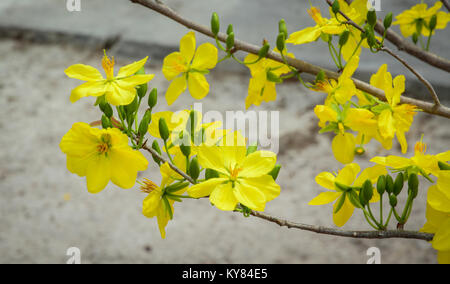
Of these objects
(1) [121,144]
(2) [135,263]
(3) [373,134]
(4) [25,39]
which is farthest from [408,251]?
(4) [25,39]

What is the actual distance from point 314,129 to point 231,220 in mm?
611

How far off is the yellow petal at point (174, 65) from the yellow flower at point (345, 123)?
0.18 meters

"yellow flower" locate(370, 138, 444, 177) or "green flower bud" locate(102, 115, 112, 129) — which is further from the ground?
"green flower bud" locate(102, 115, 112, 129)

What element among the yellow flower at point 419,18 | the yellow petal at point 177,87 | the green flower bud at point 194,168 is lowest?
the green flower bud at point 194,168

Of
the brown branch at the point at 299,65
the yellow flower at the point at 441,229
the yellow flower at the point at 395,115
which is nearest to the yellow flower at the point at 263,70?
the brown branch at the point at 299,65

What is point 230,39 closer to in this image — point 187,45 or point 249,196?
point 187,45

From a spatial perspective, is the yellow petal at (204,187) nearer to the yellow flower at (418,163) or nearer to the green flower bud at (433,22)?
the yellow flower at (418,163)

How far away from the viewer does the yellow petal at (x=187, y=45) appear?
591mm

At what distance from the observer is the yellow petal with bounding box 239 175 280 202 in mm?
466

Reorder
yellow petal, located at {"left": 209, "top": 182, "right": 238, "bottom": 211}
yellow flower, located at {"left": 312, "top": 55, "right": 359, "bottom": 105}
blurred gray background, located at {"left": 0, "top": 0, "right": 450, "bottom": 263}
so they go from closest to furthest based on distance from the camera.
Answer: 1. yellow petal, located at {"left": 209, "top": 182, "right": 238, "bottom": 211}
2. yellow flower, located at {"left": 312, "top": 55, "right": 359, "bottom": 105}
3. blurred gray background, located at {"left": 0, "top": 0, "right": 450, "bottom": 263}

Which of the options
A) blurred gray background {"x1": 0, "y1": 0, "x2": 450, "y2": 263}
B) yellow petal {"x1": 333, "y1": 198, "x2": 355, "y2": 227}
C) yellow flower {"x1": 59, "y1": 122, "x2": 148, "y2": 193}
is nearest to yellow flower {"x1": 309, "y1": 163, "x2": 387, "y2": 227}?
yellow petal {"x1": 333, "y1": 198, "x2": 355, "y2": 227}

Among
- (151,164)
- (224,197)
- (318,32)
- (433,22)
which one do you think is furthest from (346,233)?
(151,164)

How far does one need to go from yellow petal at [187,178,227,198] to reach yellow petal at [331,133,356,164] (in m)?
0.20

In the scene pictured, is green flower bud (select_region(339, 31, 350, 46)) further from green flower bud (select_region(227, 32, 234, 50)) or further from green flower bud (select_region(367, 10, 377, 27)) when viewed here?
green flower bud (select_region(227, 32, 234, 50))
